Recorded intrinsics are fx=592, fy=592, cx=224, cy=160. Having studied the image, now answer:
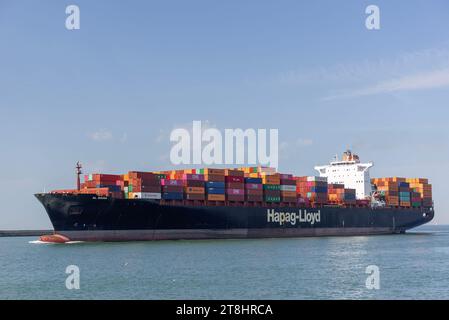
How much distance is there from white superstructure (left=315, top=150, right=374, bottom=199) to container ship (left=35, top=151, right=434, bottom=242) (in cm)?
15

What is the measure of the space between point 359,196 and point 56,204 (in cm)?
4653

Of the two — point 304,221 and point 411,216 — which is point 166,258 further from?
point 411,216

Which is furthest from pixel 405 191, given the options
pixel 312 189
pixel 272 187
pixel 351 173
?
pixel 272 187

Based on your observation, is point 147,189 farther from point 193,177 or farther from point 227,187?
point 227,187

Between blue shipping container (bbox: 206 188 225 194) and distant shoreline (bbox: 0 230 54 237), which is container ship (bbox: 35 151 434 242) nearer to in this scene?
blue shipping container (bbox: 206 188 225 194)

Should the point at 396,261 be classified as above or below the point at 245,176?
below

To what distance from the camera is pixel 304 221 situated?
7219 centimetres

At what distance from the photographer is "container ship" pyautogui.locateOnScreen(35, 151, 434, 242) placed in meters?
Result: 55.3

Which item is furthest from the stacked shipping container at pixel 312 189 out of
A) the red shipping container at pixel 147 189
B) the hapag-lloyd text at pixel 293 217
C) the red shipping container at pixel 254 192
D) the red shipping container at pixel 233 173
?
the red shipping container at pixel 147 189

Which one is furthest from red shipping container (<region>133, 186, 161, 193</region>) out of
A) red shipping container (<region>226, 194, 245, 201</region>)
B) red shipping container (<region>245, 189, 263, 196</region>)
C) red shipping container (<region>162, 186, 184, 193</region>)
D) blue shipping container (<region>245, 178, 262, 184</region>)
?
blue shipping container (<region>245, 178, 262, 184</region>)

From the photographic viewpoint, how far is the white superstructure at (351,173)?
280 ft

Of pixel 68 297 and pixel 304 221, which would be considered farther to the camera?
pixel 304 221

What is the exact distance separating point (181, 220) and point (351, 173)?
36.6 metres
